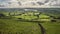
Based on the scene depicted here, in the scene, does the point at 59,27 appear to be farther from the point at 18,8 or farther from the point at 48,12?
the point at 18,8

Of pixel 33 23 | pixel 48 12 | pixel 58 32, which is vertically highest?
pixel 48 12

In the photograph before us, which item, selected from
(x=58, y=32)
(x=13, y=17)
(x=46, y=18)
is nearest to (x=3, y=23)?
(x=13, y=17)

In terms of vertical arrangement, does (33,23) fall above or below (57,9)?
below

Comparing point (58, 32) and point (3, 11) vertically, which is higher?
point (3, 11)

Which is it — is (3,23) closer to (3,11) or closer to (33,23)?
(3,11)

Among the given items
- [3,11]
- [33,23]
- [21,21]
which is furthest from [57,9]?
[3,11]
